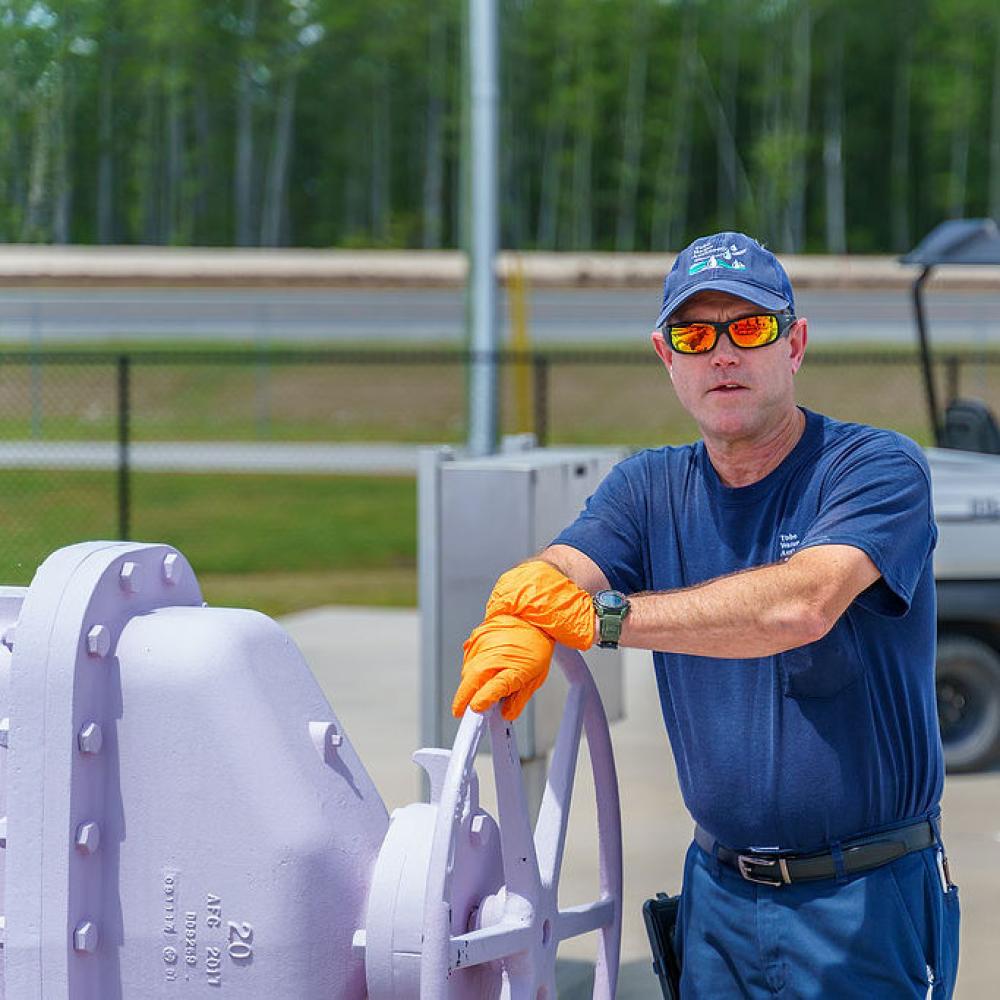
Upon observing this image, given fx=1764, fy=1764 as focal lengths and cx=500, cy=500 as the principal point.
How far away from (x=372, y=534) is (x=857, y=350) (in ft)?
44.9

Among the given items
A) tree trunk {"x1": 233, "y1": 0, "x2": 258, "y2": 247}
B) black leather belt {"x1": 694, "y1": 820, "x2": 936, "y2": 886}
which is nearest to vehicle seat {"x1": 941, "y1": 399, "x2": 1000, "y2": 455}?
black leather belt {"x1": 694, "y1": 820, "x2": 936, "y2": 886}

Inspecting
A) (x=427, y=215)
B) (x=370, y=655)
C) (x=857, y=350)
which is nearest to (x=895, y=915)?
(x=370, y=655)

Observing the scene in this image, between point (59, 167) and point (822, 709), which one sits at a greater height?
point (59, 167)

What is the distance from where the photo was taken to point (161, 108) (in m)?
14.2

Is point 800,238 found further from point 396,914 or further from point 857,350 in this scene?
point 396,914

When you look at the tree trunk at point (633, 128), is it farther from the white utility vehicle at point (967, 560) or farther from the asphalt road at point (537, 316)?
the white utility vehicle at point (967, 560)

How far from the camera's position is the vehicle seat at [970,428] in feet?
23.8

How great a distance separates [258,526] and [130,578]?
1351 cm

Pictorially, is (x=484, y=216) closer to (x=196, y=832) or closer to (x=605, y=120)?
(x=196, y=832)

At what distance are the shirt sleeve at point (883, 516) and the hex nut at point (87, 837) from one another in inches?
43.1

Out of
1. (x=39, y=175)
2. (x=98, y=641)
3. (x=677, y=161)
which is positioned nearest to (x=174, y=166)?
(x=39, y=175)

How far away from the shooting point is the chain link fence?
13.6 metres

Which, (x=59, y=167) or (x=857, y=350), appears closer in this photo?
A: (x=59, y=167)

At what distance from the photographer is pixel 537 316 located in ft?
98.2
